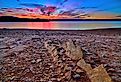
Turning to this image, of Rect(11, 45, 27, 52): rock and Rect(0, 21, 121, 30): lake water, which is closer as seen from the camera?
Rect(11, 45, 27, 52): rock

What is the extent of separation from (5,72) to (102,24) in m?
0.90

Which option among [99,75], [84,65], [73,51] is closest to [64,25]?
[73,51]

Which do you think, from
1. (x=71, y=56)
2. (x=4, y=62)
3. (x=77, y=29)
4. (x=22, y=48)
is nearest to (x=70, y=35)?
(x=77, y=29)

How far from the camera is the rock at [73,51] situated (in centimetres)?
160

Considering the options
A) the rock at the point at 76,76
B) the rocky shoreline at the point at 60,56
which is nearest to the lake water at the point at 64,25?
the rocky shoreline at the point at 60,56

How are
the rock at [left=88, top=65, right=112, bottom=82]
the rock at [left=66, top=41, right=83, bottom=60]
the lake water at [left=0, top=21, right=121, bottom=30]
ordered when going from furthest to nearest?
the lake water at [left=0, top=21, right=121, bottom=30], the rock at [left=66, top=41, right=83, bottom=60], the rock at [left=88, top=65, right=112, bottom=82]

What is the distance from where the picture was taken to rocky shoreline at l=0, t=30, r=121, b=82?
145 centimetres

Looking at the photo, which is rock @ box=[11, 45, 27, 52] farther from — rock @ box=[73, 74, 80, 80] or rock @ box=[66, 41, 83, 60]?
rock @ box=[73, 74, 80, 80]

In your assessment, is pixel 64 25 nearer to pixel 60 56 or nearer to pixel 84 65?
pixel 60 56

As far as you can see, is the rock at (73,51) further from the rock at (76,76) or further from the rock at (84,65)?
the rock at (76,76)

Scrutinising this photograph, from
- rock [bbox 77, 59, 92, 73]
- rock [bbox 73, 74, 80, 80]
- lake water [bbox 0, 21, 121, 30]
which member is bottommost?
rock [bbox 73, 74, 80, 80]

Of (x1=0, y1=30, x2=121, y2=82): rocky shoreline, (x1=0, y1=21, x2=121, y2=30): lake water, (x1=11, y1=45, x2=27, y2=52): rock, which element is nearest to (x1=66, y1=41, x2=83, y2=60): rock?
(x1=0, y1=30, x2=121, y2=82): rocky shoreline

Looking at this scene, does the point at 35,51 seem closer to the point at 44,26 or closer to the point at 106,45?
the point at 44,26

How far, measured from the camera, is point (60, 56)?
63.4 inches
